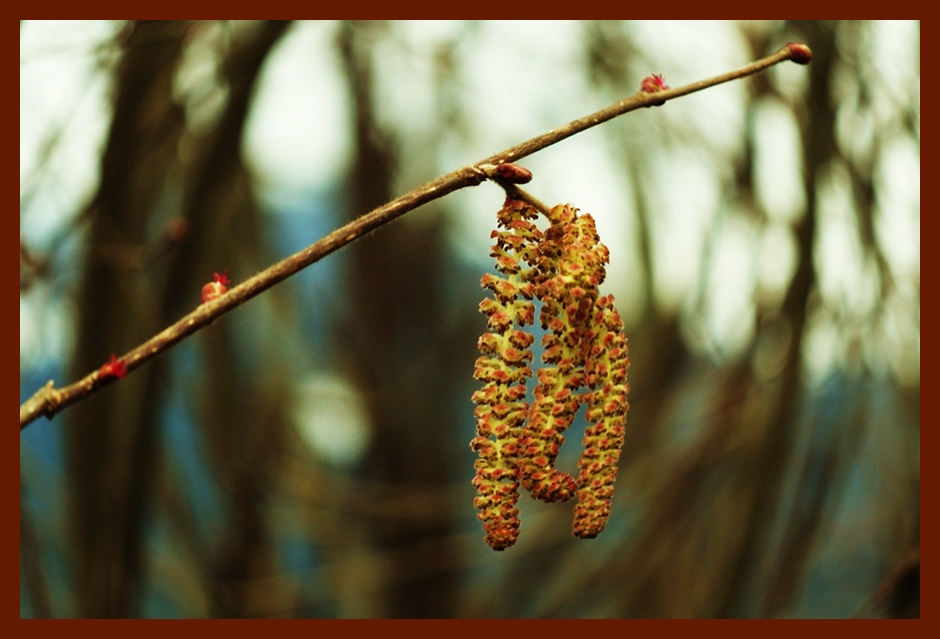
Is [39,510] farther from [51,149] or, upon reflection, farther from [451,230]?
[451,230]

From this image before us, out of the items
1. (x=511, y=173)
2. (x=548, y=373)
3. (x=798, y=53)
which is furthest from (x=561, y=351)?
(x=798, y=53)

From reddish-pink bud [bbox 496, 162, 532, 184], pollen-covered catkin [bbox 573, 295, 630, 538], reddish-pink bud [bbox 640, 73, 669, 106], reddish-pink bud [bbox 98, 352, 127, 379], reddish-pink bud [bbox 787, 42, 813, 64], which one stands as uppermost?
reddish-pink bud [bbox 787, 42, 813, 64]

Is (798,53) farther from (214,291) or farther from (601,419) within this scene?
(214,291)

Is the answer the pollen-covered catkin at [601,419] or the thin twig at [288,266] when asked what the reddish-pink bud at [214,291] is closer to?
the thin twig at [288,266]

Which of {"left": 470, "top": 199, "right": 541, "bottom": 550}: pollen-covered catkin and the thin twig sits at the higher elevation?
the thin twig

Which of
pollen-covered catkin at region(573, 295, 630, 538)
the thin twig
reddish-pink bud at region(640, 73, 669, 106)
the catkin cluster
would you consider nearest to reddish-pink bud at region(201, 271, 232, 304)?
the thin twig

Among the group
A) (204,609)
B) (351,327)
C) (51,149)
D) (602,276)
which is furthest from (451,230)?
(602,276)

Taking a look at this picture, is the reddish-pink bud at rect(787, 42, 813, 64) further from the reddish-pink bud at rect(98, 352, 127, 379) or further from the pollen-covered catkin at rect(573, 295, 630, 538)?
the reddish-pink bud at rect(98, 352, 127, 379)
